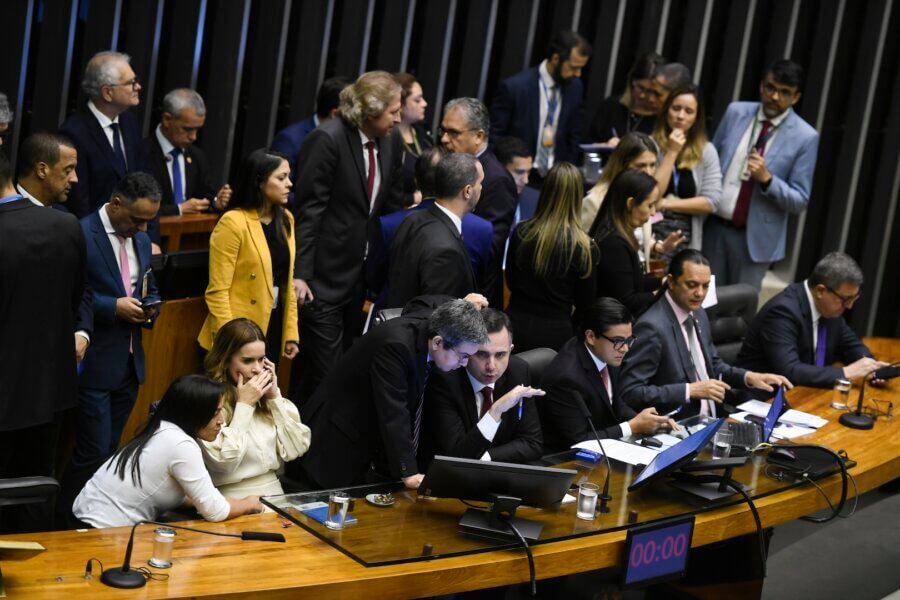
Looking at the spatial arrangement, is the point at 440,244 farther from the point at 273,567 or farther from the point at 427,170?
the point at 273,567

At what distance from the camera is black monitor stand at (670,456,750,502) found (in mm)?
3922

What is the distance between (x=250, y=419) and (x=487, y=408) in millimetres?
762

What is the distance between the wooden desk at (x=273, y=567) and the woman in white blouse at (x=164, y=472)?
0.45 feet


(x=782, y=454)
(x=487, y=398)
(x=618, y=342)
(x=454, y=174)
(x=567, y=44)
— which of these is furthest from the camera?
(x=567, y=44)

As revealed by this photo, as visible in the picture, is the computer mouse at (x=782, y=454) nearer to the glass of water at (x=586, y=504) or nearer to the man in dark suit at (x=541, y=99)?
the glass of water at (x=586, y=504)

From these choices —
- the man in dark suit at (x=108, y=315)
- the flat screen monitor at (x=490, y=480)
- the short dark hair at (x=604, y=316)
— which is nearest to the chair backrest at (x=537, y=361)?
the short dark hair at (x=604, y=316)

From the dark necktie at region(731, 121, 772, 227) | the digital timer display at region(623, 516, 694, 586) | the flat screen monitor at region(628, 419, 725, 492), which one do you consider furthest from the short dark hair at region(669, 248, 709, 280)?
the dark necktie at region(731, 121, 772, 227)

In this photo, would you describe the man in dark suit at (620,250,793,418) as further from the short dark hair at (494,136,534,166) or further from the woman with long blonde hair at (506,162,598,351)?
the short dark hair at (494,136,534,166)

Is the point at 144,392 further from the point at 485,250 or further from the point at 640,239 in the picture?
the point at 640,239

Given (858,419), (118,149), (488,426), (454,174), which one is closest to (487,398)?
(488,426)

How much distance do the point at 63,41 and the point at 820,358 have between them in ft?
13.3

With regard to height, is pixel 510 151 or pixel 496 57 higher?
pixel 496 57

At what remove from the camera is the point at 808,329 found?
5.70 m

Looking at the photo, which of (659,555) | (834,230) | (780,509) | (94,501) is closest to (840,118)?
(834,230)
